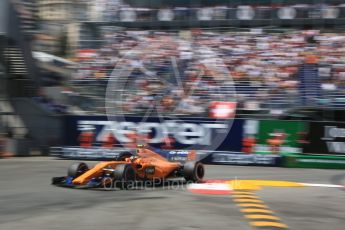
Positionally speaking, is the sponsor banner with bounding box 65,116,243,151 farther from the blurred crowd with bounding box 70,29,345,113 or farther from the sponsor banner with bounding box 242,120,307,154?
the blurred crowd with bounding box 70,29,345,113

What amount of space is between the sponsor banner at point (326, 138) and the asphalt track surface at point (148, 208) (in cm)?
569

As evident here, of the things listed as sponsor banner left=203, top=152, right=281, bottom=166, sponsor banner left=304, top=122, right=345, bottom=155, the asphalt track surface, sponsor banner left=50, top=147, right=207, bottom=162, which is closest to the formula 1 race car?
the asphalt track surface

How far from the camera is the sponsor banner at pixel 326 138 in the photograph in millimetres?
17156

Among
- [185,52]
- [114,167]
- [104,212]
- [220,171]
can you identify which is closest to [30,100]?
[185,52]

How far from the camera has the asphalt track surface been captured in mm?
7500

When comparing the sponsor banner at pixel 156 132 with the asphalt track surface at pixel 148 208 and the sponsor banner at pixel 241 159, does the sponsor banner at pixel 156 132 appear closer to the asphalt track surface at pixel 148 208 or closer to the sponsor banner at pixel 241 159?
the sponsor banner at pixel 241 159

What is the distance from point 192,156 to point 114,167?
7.63 feet

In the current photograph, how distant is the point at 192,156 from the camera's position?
12.6 m

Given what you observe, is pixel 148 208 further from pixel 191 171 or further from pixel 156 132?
pixel 156 132

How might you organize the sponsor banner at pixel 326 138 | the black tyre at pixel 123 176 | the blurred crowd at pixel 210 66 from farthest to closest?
the blurred crowd at pixel 210 66 → the sponsor banner at pixel 326 138 → the black tyre at pixel 123 176

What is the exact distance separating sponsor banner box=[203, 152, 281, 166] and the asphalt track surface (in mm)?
5231

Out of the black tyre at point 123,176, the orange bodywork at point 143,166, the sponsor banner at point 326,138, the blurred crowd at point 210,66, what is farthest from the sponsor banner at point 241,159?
the black tyre at point 123,176

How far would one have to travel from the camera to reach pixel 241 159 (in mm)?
17172

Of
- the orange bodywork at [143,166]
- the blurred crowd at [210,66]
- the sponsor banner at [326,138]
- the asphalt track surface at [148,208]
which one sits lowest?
the asphalt track surface at [148,208]
